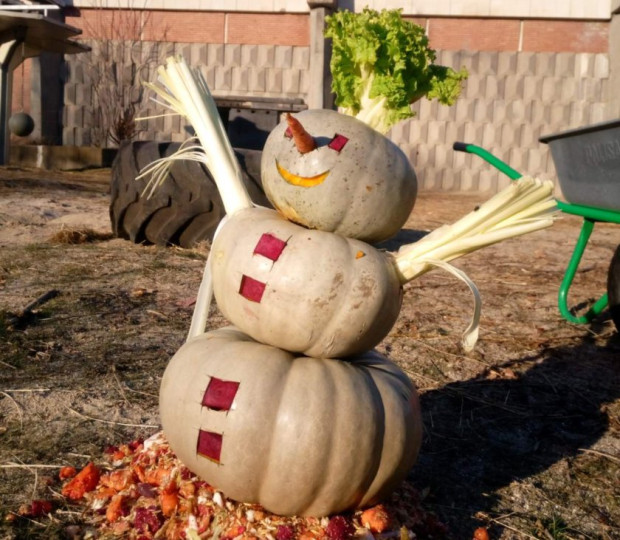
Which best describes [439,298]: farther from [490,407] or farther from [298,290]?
[298,290]

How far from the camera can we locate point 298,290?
1.90m

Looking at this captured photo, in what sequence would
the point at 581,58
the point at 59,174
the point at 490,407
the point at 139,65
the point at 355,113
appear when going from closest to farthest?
the point at 355,113 < the point at 490,407 < the point at 59,174 < the point at 581,58 < the point at 139,65

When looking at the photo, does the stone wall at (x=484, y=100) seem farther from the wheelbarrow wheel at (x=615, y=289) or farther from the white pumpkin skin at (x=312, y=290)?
the white pumpkin skin at (x=312, y=290)

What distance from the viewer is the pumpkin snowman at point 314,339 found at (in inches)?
73.1

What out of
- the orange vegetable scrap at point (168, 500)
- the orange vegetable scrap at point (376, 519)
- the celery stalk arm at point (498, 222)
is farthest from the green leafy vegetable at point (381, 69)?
the orange vegetable scrap at point (168, 500)

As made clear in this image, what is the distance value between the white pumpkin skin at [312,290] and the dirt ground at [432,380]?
24.5 inches

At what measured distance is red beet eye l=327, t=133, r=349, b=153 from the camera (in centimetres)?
198

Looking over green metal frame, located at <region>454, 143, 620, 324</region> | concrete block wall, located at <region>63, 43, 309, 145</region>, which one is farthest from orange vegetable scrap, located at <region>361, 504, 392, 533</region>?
concrete block wall, located at <region>63, 43, 309, 145</region>

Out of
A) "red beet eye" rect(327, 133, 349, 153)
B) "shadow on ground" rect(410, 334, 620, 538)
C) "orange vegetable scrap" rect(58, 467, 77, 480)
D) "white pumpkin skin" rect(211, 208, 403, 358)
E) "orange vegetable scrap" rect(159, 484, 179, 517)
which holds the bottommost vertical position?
"shadow on ground" rect(410, 334, 620, 538)

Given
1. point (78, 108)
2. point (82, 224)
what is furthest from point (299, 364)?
point (78, 108)

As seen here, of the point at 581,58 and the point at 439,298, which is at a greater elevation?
the point at 581,58

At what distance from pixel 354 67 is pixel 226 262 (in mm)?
673

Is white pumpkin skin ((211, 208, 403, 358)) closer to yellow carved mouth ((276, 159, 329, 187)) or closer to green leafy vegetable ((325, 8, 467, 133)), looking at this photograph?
yellow carved mouth ((276, 159, 329, 187))

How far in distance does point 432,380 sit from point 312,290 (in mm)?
1488
